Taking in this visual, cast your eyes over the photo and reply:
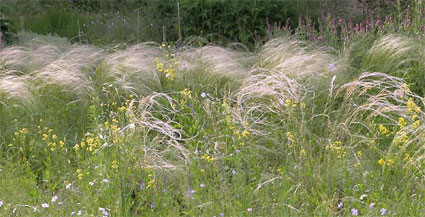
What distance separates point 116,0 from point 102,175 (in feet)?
34.0

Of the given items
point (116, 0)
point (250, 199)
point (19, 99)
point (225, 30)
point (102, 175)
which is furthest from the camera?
point (116, 0)

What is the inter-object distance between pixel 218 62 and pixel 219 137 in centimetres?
184

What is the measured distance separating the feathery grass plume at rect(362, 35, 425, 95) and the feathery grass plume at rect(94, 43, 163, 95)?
1915mm

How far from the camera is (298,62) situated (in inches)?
215

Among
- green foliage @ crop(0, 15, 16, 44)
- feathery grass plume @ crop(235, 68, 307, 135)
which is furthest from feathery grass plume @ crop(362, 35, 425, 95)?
green foliage @ crop(0, 15, 16, 44)

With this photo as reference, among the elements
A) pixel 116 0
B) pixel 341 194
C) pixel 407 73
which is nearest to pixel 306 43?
pixel 407 73

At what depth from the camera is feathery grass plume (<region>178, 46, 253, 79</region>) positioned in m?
5.67

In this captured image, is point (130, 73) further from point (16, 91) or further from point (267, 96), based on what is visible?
point (267, 96)

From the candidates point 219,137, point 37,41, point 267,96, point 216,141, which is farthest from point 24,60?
point 219,137

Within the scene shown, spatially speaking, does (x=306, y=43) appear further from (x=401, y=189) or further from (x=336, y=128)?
(x=401, y=189)

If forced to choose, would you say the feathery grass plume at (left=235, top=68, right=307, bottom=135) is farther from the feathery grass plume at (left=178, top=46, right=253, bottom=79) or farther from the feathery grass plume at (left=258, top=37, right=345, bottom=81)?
the feathery grass plume at (left=178, top=46, right=253, bottom=79)

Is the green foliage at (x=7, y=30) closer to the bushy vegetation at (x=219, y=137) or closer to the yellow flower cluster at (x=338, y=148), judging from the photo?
the bushy vegetation at (x=219, y=137)

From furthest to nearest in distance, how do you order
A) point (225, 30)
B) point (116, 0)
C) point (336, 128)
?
point (116, 0), point (225, 30), point (336, 128)

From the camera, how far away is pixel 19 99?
17.2 feet
